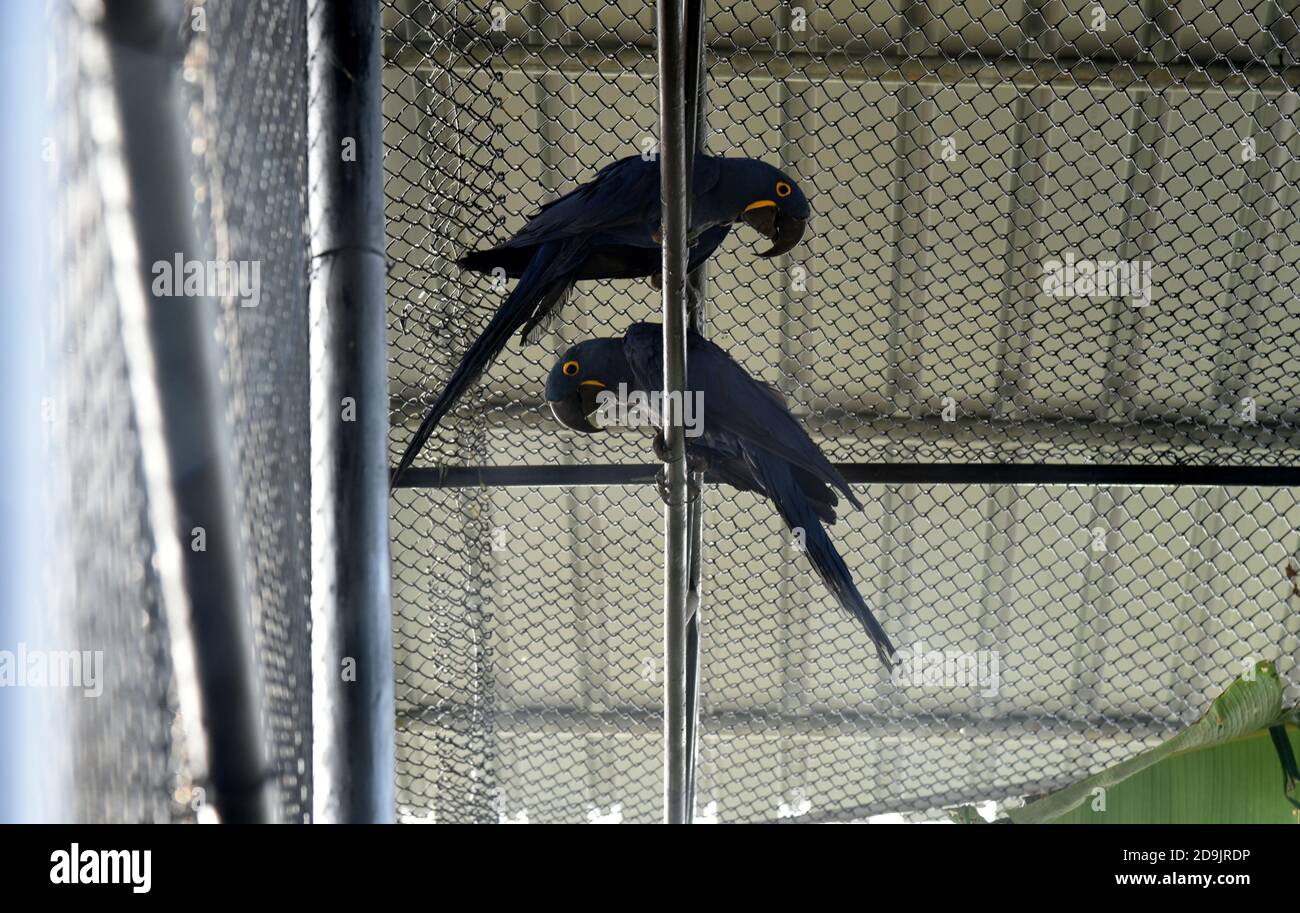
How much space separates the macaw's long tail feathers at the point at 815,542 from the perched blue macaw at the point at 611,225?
0.89ft

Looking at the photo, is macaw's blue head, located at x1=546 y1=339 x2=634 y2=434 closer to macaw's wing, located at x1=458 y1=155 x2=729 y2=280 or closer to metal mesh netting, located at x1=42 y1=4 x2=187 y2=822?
macaw's wing, located at x1=458 y1=155 x2=729 y2=280

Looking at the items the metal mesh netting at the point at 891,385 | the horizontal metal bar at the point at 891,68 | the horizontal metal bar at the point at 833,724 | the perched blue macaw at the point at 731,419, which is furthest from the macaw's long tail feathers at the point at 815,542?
the horizontal metal bar at the point at 833,724

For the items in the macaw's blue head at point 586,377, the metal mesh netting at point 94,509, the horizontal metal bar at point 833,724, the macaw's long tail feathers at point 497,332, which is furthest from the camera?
the horizontal metal bar at point 833,724

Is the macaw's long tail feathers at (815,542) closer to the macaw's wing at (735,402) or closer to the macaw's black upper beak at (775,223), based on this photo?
the macaw's wing at (735,402)

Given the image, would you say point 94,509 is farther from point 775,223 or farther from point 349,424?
point 775,223

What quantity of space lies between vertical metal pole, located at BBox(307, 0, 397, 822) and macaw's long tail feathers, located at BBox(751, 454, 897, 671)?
807 mm

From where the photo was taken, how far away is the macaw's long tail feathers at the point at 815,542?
1.27m

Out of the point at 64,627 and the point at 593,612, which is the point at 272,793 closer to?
the point at 64,627

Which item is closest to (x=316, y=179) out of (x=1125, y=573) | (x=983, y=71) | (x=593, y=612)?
(x=983, y=71)

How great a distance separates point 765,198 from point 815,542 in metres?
0.46

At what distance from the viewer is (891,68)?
1.88 metres

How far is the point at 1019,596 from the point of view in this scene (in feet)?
7.67

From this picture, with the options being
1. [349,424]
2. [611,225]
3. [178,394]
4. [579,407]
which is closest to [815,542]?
[579,407]

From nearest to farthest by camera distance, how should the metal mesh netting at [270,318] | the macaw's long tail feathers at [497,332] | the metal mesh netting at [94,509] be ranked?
the metal mesh netting at [94,509], the metal mesh netting at [270,318], the macaw's long tail feathers at [497,332]
